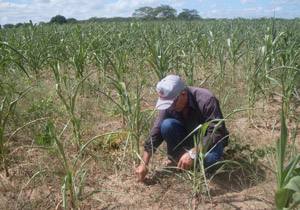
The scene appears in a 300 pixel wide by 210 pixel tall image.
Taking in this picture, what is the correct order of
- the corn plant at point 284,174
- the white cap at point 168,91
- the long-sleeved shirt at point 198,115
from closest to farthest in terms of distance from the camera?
the corn plant at point 284,174 → the white cap at point 168,91 → the long-sleeved shirt at point 198,115

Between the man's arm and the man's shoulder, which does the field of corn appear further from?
the man's shoulder

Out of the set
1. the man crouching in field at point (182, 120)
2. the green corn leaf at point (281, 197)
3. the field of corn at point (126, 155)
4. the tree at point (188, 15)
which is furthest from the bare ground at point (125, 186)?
the tree at point (188, 15)

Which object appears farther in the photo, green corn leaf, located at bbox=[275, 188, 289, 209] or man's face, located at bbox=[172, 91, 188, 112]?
man's face, located at bbox=[172, 91, 188, 112]

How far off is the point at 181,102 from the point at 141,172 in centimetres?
59

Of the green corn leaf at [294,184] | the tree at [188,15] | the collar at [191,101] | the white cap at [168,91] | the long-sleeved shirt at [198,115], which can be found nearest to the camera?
the green corn leaf at [294,184]

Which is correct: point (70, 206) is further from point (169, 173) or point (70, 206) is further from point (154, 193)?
point (169, 173)

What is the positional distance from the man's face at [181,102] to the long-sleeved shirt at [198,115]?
0.05m

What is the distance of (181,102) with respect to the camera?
3061mm

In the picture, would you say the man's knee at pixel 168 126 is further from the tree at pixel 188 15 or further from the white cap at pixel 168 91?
the tree at pixel 188 15

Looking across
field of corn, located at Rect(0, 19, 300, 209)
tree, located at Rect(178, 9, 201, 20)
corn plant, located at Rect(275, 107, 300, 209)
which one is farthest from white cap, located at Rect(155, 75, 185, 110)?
tree, located at Rect(178, 9, 201, 20)

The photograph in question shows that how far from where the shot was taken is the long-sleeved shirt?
2982 mm

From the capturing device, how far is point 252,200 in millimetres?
2697

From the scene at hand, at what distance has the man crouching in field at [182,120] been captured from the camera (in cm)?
289

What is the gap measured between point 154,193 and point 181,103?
0.69 m
